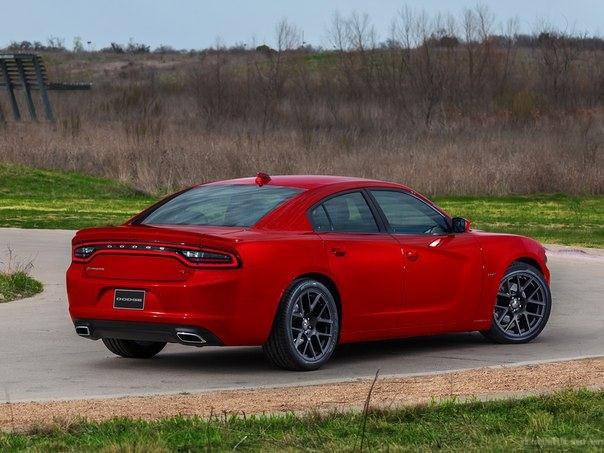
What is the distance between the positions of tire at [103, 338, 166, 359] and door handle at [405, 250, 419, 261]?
2095mm

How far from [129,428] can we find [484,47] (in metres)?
58.9

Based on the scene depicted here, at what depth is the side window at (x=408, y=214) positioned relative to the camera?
12070 millimetres

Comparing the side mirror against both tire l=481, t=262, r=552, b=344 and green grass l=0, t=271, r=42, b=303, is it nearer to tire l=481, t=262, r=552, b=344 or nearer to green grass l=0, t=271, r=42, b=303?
tire l=481, t=262, r=552, b=344

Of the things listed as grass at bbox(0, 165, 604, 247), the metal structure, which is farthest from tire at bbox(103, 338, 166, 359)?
the metal structure

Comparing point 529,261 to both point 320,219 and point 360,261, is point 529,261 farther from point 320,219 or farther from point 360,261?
point 320,219

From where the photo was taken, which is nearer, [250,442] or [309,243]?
[250,442]

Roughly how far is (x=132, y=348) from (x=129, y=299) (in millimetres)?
→ 1240

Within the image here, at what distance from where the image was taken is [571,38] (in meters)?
68.2

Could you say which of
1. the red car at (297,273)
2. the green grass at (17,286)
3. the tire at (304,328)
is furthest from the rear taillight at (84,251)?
the green grass at (17,286)

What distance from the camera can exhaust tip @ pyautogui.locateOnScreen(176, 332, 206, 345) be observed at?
10.5m

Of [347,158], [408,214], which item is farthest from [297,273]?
[347,158]

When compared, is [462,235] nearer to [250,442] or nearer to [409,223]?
[409,223]

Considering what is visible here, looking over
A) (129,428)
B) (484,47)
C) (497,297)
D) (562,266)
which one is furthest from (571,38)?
(129,428)

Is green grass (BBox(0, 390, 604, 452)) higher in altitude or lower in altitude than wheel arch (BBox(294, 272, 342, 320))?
lower
